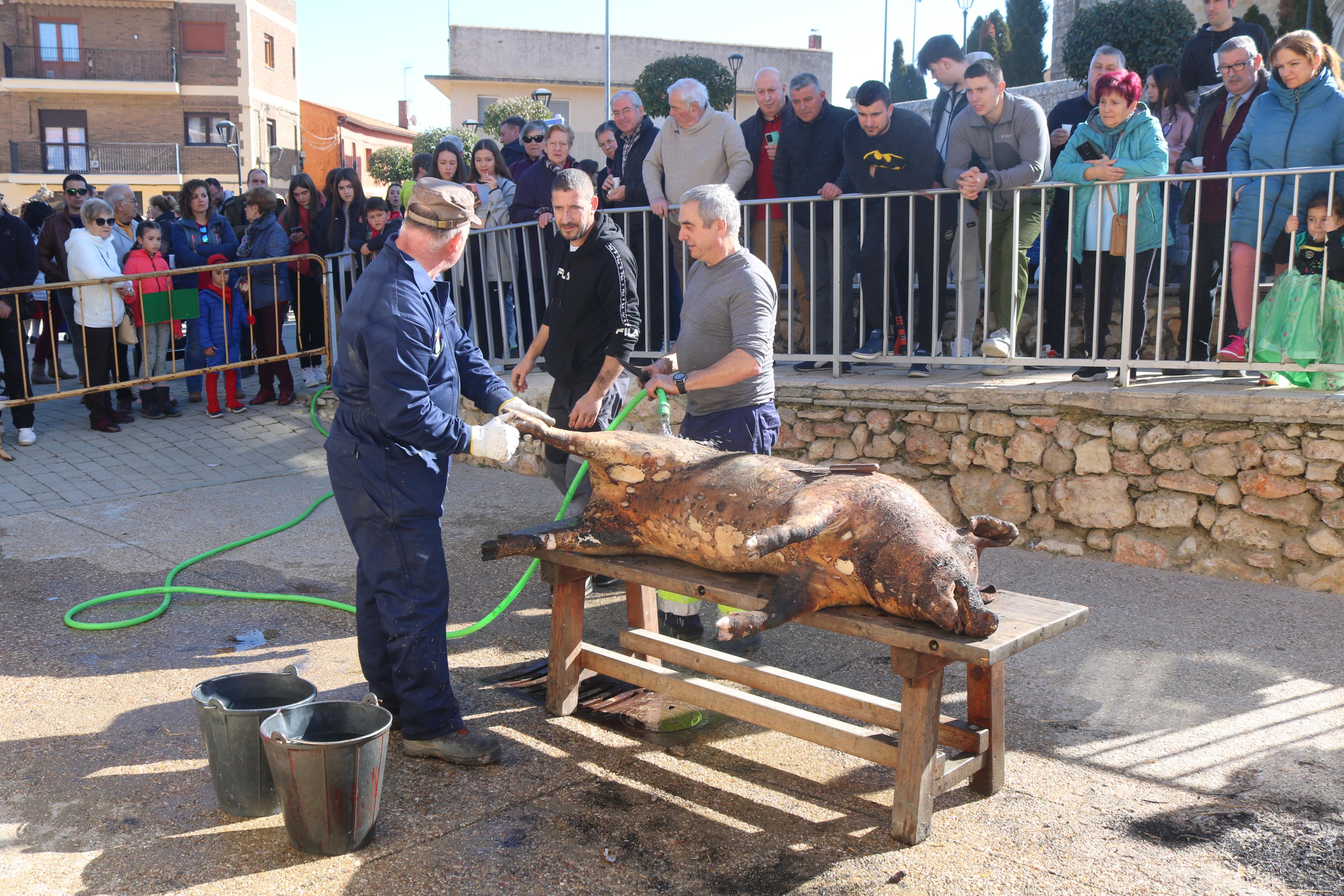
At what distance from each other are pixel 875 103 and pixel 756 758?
4.10 m

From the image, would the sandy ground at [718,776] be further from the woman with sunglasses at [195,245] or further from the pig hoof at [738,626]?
the woman with sunglasses at [195,245]

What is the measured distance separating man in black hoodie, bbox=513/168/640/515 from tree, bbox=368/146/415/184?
3186cm

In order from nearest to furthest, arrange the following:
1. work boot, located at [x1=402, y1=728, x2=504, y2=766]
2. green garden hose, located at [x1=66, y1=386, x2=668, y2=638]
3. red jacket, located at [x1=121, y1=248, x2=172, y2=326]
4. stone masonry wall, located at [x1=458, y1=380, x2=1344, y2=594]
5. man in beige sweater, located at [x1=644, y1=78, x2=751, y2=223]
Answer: work boot, located at [x1=402, y1=728, x2=504, y2=766]
green garden hose, located at [x1=66, y1=386, x2=668, y2=638]
stone masonry wall, located at [x1=458, y1=380, x2=1344, y2=594]
man in beige sweater, located at [x1=644, y1=78, x2=751, y2=223]
red jacket, located at [x1=121, y1=248, x2=172, y2=326]

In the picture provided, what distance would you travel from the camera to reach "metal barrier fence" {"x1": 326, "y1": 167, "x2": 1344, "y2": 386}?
18.1ft

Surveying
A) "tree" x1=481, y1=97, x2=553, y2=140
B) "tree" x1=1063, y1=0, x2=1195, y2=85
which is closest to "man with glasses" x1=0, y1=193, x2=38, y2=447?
"tree" x1=1063, y1=0, x2=1195, y2=85

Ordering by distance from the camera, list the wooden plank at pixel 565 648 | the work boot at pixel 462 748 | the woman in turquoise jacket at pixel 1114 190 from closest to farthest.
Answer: the work boot at pixel 462 748 → the wooden plank at pixel 565 648 → the woman in turquoise jacket at pixel 1114 190

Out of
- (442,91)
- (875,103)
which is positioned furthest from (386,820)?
(442,91)

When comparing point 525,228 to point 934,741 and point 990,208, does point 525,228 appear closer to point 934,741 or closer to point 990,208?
point 990,208

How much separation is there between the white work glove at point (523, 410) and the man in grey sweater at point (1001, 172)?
10.3 ft

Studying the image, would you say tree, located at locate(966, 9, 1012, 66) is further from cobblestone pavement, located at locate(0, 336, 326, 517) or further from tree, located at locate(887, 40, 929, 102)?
cobblestone pavement, located at locate(0, 336, 326, 517)

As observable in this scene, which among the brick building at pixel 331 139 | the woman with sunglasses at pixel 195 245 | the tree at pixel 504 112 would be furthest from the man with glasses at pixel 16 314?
the brick building at pixel 331 139

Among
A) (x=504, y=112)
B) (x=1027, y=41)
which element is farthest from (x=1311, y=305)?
(x=504, y=112)

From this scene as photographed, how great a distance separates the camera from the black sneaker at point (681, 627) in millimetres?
4719

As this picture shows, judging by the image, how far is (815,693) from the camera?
3.38 metres
